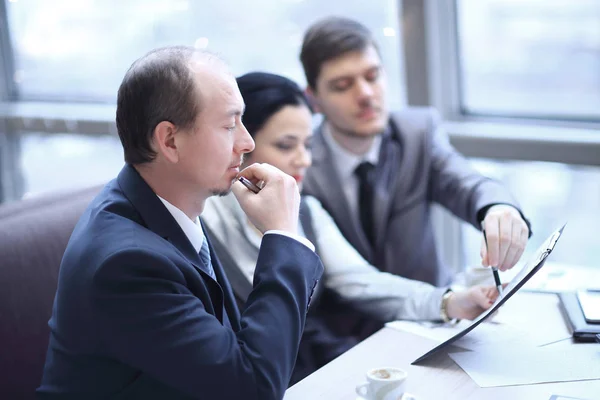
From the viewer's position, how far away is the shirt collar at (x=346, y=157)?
97.0 inches

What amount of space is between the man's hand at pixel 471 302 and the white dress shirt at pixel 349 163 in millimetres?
785

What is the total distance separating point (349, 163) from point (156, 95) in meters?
1.28

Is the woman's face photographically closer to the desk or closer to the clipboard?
the desk

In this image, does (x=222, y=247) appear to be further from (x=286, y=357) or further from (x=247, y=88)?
(x=286, y=357)

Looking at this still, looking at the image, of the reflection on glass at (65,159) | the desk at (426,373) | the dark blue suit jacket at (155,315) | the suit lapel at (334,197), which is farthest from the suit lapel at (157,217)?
the reflection on glass at (65,159)

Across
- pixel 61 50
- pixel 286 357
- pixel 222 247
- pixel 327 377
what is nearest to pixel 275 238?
pixel 286 357

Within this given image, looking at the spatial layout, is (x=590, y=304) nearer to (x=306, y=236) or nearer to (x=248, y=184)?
(x=306, y=236)

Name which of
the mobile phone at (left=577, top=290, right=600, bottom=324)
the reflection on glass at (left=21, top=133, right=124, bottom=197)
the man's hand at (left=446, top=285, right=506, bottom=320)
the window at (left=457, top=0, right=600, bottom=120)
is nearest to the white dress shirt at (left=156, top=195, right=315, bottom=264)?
the man's hand at (left=446, top=285, right=506, bottom=320)

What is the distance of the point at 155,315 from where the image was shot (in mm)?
Result: 1140

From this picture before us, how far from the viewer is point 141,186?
4.25 feet

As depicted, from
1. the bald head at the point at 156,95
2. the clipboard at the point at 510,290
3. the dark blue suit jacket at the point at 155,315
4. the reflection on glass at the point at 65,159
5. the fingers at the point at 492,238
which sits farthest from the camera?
the reflection on glass at the point at 65,159

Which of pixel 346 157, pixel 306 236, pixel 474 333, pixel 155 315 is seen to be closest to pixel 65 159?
pixel 346 157

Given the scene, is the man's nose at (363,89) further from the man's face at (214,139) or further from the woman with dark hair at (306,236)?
the man's face at (214,139)

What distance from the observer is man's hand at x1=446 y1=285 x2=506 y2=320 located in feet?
5.42
